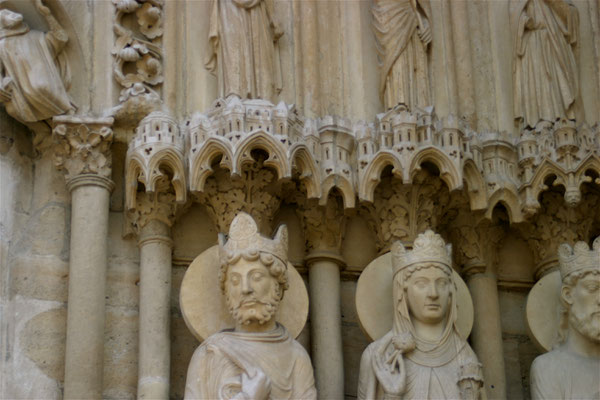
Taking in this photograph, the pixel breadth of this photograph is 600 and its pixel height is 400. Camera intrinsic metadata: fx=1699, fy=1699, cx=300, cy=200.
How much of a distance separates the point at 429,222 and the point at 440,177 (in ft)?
0.99

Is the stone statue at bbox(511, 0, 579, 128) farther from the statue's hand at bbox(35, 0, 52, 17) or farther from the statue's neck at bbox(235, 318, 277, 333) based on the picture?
the statue's hand at bbox(35, 0, 52, 17)

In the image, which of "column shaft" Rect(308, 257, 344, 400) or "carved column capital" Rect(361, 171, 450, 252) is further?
"carved column capital" Rect(361, 171, 450, 252)

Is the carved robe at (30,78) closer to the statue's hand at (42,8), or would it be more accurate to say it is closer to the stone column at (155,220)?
the statue's hand at (42,8)

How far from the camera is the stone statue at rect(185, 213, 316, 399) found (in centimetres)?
849

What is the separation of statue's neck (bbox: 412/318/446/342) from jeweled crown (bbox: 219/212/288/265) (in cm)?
78

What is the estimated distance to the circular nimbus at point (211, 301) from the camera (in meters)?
8.90

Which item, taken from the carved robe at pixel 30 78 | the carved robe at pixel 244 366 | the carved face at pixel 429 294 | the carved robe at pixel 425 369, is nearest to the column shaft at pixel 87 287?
the carved robe at pixel 30 78

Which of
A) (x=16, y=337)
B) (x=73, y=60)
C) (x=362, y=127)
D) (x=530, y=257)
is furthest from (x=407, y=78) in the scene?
(x=16, y=337)

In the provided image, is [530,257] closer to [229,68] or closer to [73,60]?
[229,68]

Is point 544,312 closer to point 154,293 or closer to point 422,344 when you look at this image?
→ point 422,344

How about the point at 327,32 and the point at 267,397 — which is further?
the point at 327,32

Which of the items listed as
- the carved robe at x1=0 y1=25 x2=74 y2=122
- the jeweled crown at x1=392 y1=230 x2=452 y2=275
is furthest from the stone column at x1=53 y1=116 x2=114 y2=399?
the jeweled crown at x1=392 y1=230 x2=452 y2=275

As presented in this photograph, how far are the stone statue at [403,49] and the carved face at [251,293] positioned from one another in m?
1.44

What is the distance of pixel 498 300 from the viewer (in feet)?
31.7
